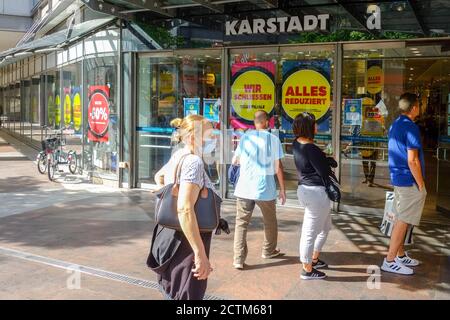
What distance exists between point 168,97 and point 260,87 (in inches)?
81.0

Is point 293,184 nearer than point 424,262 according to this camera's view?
No

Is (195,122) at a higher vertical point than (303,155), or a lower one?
higher

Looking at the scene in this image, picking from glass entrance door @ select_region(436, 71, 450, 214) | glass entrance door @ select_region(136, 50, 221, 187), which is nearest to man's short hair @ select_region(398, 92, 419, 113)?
glass entrance door @ select_region(436, 71, 450, 214)

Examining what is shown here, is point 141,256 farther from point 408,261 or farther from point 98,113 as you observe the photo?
point 98,113

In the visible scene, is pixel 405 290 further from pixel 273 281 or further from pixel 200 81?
pixel 200 81

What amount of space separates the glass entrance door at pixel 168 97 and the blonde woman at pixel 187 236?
6203mm

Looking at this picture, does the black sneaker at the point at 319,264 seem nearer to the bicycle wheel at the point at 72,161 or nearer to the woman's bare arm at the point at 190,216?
the woman's bare arm at the point at 190,216

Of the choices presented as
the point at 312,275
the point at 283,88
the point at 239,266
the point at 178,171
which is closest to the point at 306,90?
the point at 283,88

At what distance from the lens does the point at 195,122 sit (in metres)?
3.25
